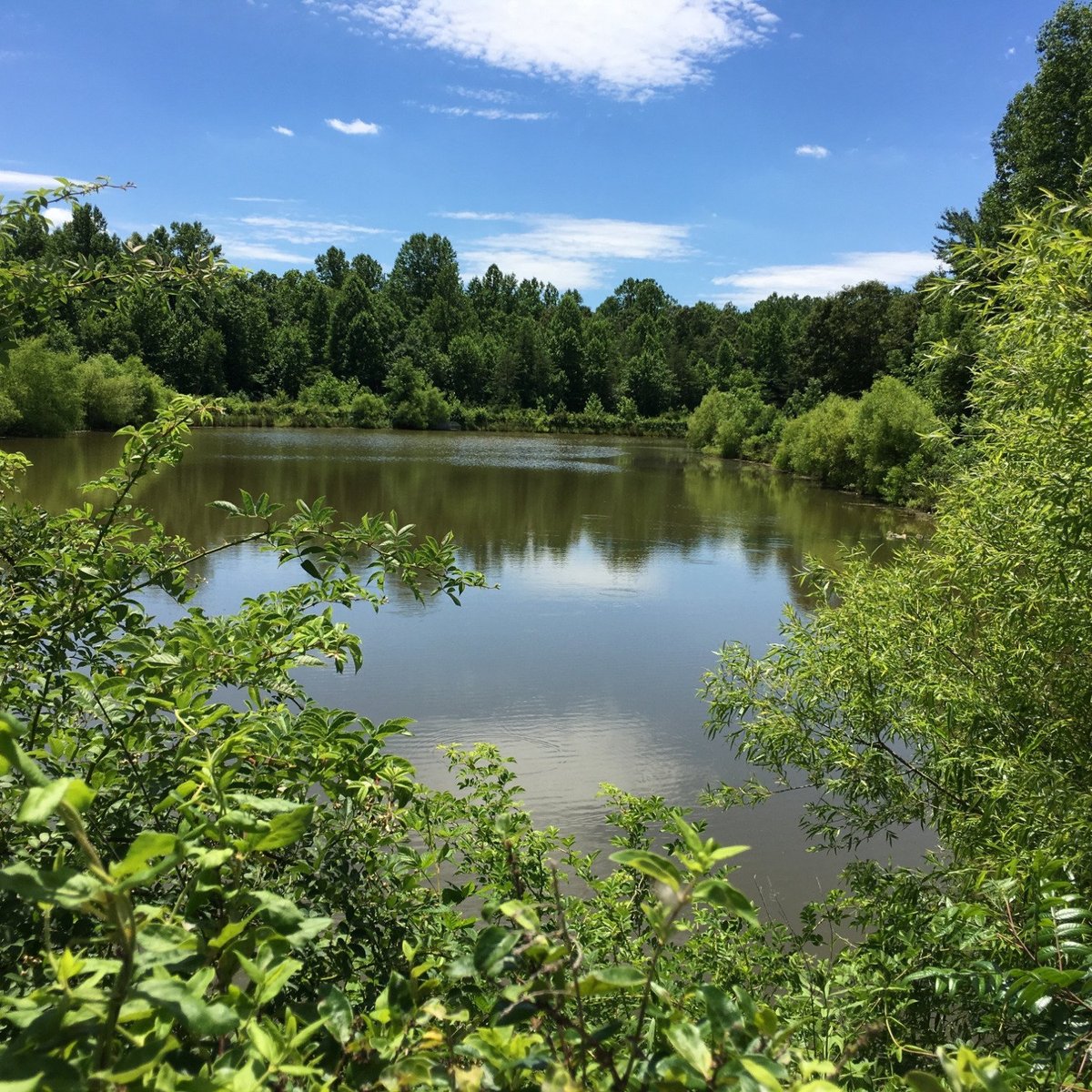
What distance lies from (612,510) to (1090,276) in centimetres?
2118

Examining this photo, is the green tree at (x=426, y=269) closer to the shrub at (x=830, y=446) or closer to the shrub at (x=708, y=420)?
the shrub at (x=708, y=420)

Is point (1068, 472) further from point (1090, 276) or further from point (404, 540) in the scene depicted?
point (404, 540)

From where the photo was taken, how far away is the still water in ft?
24.6

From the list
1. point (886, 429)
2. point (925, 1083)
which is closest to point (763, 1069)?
point (925, 1083)

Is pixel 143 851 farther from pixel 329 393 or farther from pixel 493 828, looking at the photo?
pixel 329 393

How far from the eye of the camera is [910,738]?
4582 millimetres

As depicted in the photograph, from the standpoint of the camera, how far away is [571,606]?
1348 cm

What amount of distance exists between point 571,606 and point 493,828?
10824mm

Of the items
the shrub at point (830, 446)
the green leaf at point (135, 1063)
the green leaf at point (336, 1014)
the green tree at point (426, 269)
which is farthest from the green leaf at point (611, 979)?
the green tree at point (426, 269)

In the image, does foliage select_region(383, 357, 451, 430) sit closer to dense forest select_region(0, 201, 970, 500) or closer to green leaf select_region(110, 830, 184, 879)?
dense forest select_region(0, 201, 970, 500)

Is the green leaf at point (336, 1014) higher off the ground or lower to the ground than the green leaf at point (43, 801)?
lower

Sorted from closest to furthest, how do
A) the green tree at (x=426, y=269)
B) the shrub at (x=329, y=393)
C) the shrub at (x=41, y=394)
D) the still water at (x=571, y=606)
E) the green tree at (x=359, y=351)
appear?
the still water at (x=571, y=606), the shrub at (x=41, y=394), the shrub at (x=329, y=393), the green tree at (x=359, y=351), the green tree at (x=426, y=269)

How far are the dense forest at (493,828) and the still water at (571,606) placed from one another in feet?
5.68

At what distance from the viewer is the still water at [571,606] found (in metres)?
7.49
